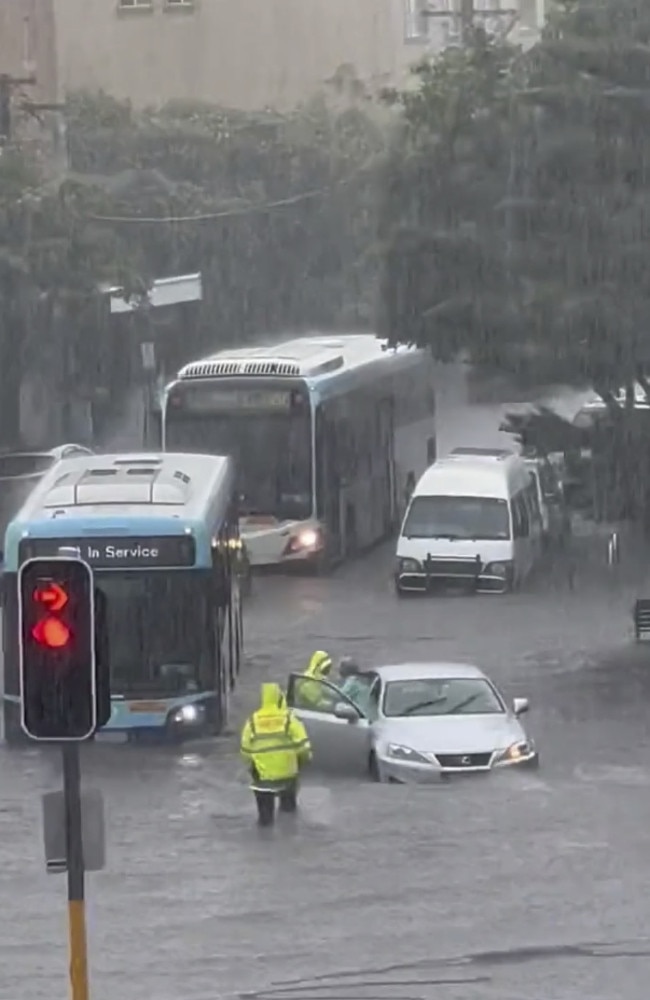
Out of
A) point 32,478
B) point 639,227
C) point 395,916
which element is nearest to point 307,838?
point 395,916

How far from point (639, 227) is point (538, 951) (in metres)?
15.9

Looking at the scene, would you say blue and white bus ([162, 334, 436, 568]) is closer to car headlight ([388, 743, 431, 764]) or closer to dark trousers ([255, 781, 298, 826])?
car headlight ([388, 743, 431, 764])

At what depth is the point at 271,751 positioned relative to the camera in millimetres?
18359

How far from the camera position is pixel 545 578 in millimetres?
37375

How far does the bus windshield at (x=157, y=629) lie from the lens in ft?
72.3

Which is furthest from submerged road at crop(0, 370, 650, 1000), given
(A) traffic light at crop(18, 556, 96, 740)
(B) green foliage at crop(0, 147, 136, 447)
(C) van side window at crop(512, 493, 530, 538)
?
(B) green foliage at crop(0, 147, 136, 447)

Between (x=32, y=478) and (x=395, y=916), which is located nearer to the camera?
(x=395, y=916)

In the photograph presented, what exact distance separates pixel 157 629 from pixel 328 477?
1322 centimetres

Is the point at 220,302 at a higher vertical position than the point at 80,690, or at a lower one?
lower

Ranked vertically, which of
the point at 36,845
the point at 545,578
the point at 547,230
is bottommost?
the point at 545,578

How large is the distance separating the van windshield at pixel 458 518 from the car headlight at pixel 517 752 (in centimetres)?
1428

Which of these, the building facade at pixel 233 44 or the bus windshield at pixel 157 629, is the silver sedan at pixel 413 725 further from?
the building facade at pixel 233 44

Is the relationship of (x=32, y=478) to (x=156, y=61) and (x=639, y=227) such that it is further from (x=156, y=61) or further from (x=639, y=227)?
(x=156, y=61)

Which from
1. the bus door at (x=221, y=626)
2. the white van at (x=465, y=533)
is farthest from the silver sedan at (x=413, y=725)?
the white van at (x=465, y=533)
